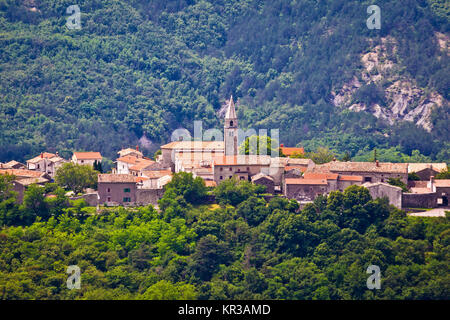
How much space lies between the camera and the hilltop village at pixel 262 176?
65750 mm

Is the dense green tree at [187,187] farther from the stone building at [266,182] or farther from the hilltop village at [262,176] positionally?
the stone building at [266,182]

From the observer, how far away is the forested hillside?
113688mm

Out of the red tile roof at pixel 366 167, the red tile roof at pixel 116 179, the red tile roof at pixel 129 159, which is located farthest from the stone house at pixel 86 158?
the red tile roof at pixel 366 167

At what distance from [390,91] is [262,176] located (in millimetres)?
54939

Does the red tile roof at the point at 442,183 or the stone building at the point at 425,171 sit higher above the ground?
the stone building at the point at 425,171

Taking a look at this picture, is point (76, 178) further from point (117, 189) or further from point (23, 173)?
point (23, 173)

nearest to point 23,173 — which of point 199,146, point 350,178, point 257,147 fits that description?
point 199,146

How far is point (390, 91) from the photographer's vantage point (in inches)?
4724

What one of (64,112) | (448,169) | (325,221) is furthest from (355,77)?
(325,221)

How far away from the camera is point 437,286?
2361 inches

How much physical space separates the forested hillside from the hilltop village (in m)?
33.3

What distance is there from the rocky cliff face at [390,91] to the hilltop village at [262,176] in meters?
45.6

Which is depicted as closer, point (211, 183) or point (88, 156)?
point (211, 183)

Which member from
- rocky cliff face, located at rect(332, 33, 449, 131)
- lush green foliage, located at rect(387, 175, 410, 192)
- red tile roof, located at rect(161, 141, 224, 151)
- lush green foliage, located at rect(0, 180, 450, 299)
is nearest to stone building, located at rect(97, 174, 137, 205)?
lush green foliage, located at rect(0, 180, 450, 299)
